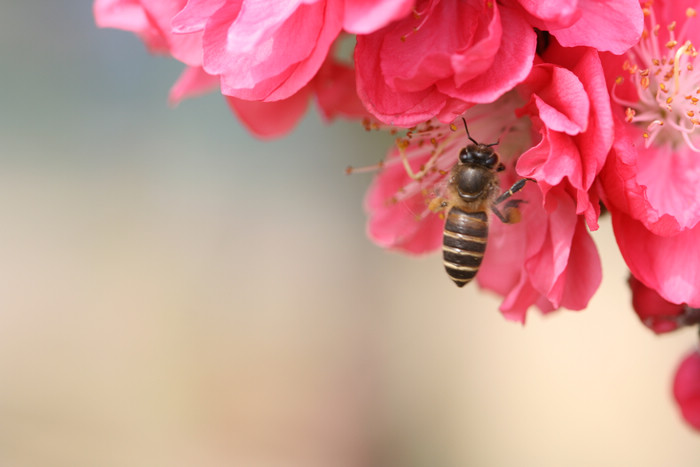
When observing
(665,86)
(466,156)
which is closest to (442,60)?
(466,156)

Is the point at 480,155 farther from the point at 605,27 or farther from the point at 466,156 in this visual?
the point at 605,27

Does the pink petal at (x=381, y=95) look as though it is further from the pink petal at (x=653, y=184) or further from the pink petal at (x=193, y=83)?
the pink petal at (x=193, y=83)

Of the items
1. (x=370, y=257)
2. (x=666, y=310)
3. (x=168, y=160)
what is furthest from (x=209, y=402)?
(x=666, y=310)

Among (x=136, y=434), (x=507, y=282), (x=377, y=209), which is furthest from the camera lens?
(x=136, y=434)

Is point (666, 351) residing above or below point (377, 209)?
below

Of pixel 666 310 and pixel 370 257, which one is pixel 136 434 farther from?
pixel 666 310

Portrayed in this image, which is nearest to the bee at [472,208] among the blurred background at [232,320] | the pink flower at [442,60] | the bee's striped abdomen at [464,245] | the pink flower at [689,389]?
the bee's striped abdomen at [464,245]
